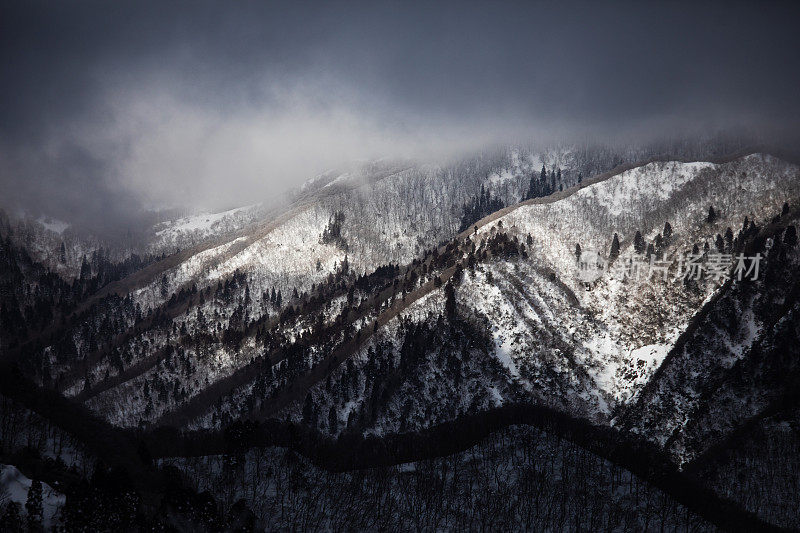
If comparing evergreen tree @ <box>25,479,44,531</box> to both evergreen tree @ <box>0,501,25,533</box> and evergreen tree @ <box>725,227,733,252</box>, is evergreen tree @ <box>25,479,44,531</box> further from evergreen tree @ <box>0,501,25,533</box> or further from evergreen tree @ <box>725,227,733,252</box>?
evergreen tree @ <box>725,227,733,252</box>

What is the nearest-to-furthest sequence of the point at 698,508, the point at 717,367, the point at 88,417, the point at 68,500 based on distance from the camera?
the point at 68,500, the point at 698,508, the point at 88,417, the point at 717,367

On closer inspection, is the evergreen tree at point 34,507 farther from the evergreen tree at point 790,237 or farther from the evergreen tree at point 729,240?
the evergreen tree at point 729,240

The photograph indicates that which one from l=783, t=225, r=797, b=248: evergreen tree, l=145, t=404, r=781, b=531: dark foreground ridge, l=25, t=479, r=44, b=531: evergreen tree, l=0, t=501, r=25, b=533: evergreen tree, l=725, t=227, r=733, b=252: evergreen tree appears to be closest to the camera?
l=0, t=501, r=25, b=533: evergreen tree

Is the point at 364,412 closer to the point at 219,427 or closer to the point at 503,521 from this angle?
the point at 219,427

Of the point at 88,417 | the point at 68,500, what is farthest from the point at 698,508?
the point at 88,417

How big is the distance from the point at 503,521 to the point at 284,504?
3689 centimetres

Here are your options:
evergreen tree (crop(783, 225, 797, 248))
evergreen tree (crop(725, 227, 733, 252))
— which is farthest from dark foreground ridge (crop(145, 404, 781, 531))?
evergreen tree (crop(783, 225, 797, 248))

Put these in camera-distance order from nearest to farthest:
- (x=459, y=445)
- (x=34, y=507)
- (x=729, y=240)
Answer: (x=34, y=507) < (x=459, y=445) < (x=729, y=240)

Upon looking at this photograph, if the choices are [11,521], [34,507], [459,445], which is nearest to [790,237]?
[459,445]

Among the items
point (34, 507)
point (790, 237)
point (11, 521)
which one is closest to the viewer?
point (11, 521)

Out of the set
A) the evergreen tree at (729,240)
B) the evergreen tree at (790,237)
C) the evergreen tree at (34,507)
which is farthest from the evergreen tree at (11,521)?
the evergreen tree at (729,240)

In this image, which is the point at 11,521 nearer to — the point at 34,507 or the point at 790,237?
the point at 34,507

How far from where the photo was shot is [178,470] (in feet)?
344

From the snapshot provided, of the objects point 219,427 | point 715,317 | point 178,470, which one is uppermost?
point 178,470
